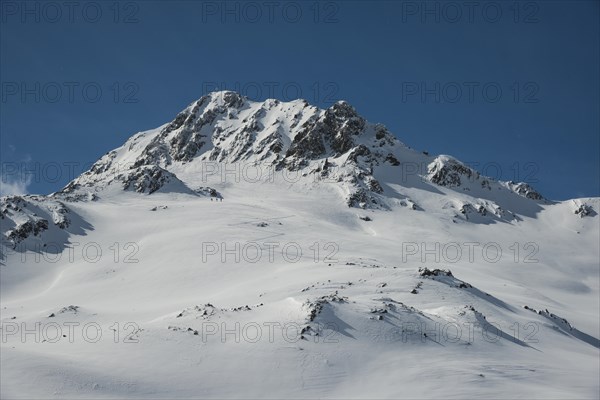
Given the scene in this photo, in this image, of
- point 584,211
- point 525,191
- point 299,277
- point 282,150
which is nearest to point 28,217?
point 299,277

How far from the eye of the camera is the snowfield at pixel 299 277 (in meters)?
18.4

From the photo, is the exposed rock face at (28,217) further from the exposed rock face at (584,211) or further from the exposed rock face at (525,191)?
the exposed rock face at (584,211)

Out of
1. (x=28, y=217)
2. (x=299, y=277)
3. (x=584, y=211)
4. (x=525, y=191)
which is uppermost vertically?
(x=525, y=191)

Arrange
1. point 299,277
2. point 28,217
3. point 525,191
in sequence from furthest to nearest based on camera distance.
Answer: point 525,191 → point 28,217 → point 299,277

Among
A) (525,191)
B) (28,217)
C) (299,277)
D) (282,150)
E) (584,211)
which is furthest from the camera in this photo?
(282,150)

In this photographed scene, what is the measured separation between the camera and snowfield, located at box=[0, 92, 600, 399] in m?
18.4

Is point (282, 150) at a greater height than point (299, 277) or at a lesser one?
greater

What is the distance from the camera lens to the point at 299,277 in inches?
1425

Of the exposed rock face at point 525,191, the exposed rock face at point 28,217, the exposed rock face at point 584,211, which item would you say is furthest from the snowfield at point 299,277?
the exposed rock face at point 584,211

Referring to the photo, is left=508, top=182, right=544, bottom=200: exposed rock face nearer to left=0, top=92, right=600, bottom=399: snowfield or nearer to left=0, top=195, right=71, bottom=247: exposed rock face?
left=0, top=92, right=600, bottom=399: snowfield

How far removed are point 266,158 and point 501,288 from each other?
241ft

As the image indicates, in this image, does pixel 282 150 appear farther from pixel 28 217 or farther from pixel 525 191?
pixel 28 217

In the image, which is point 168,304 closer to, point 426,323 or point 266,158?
point 426,323

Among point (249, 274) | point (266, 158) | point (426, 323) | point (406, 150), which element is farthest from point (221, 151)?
point (426, 323)
